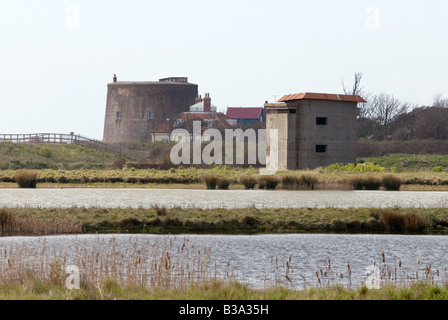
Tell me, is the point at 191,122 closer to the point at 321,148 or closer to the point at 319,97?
the point at 321,148

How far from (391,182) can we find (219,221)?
21.0m

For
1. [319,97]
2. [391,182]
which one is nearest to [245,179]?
[391,182]

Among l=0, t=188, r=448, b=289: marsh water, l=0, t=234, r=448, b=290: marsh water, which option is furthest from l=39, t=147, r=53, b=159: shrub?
l=0, t=234, r=448, b=290: marsh water

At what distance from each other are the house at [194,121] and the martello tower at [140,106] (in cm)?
213

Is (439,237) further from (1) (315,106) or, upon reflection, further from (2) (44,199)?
(1) (315,106)

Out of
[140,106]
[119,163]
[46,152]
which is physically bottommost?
[119,163]

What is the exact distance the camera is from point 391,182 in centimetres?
4472

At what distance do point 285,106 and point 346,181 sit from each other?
930 cm

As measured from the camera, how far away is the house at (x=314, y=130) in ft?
168

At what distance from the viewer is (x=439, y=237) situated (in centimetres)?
2433

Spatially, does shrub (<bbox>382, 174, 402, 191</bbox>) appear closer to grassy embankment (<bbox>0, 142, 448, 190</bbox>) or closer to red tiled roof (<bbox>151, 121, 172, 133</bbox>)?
grassy embankment (<bbox>0, 142, 448, 190</bbox>)

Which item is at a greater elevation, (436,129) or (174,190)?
(436,129)

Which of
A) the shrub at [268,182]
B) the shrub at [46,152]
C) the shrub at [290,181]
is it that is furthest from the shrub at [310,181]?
the shrub at [46,152]
